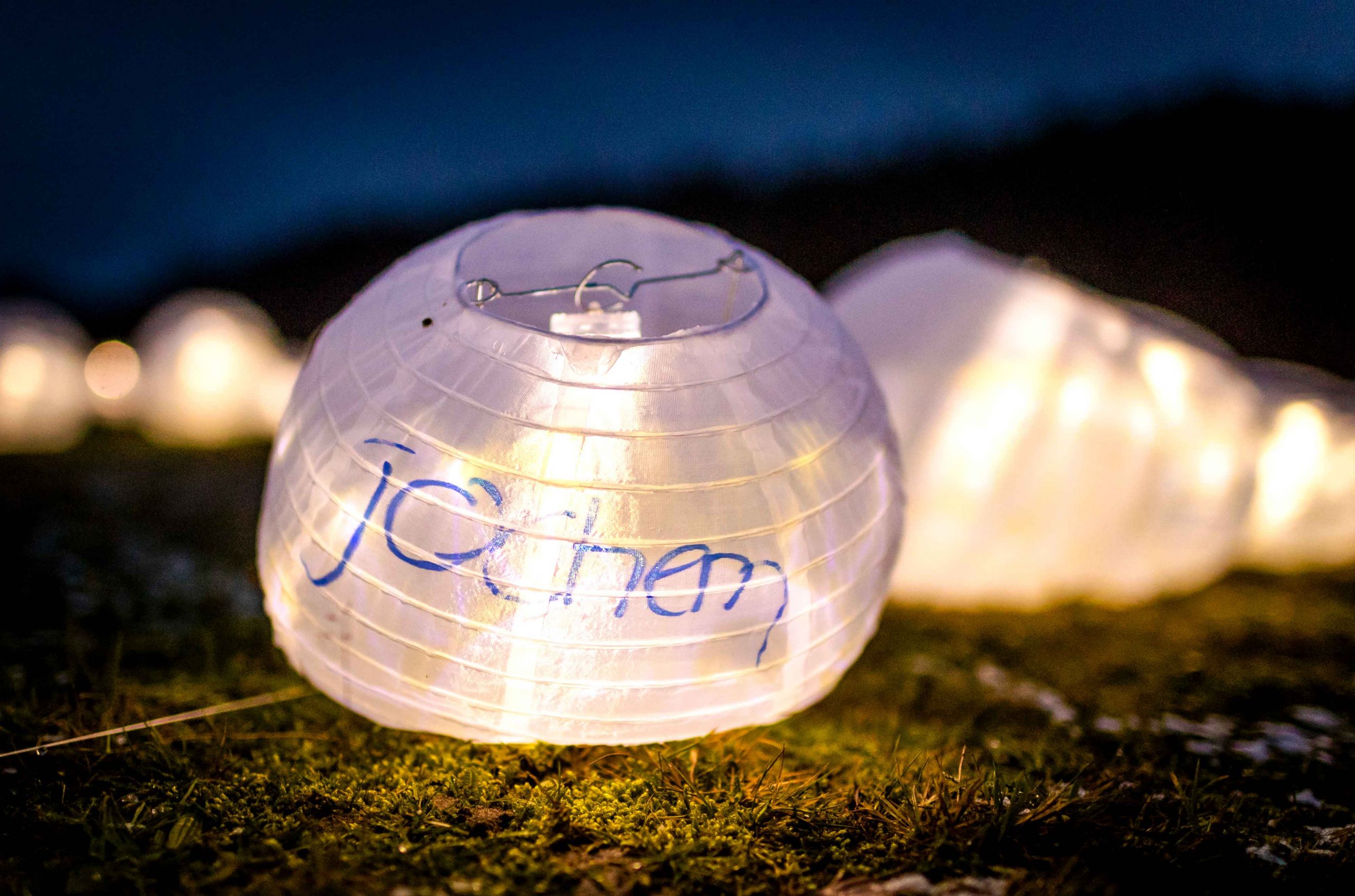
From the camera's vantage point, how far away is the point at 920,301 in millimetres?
3734

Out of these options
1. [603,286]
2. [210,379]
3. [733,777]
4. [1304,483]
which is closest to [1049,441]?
[1304,483]

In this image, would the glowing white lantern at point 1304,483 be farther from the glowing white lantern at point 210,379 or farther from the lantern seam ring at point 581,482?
the glowing white lantern at point 210,379

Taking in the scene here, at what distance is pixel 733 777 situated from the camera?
7.91 feet

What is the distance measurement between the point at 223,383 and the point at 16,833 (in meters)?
3.56

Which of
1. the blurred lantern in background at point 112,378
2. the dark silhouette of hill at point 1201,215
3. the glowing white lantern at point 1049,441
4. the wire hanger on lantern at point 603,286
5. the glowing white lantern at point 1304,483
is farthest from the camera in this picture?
the blurred lantern in background at point 112,378

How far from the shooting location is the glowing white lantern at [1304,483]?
389cm

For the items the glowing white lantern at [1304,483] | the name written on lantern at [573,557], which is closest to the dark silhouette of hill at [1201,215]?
the glowing white lantern at [1304,483]

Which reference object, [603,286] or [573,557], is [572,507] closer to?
[573,557]

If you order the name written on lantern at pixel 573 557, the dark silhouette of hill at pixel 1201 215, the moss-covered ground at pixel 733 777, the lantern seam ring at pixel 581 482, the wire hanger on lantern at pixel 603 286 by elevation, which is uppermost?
the dark silhouette of hill at pixel 1201 215

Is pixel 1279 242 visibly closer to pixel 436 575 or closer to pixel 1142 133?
pixel 1142 133

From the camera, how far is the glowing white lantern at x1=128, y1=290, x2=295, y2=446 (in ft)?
17.3

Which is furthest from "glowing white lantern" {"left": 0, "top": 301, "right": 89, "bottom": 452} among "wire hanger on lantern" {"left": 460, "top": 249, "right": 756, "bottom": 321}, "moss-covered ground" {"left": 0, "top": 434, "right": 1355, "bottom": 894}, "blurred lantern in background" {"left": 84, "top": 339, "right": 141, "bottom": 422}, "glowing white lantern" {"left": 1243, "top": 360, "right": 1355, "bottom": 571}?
"glowing white lantern" {"left": 1243, "top": 360, "right": 1355, "bottom": 571}

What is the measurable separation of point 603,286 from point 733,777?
1.28m

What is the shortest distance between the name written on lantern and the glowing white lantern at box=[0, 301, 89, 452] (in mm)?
4059
